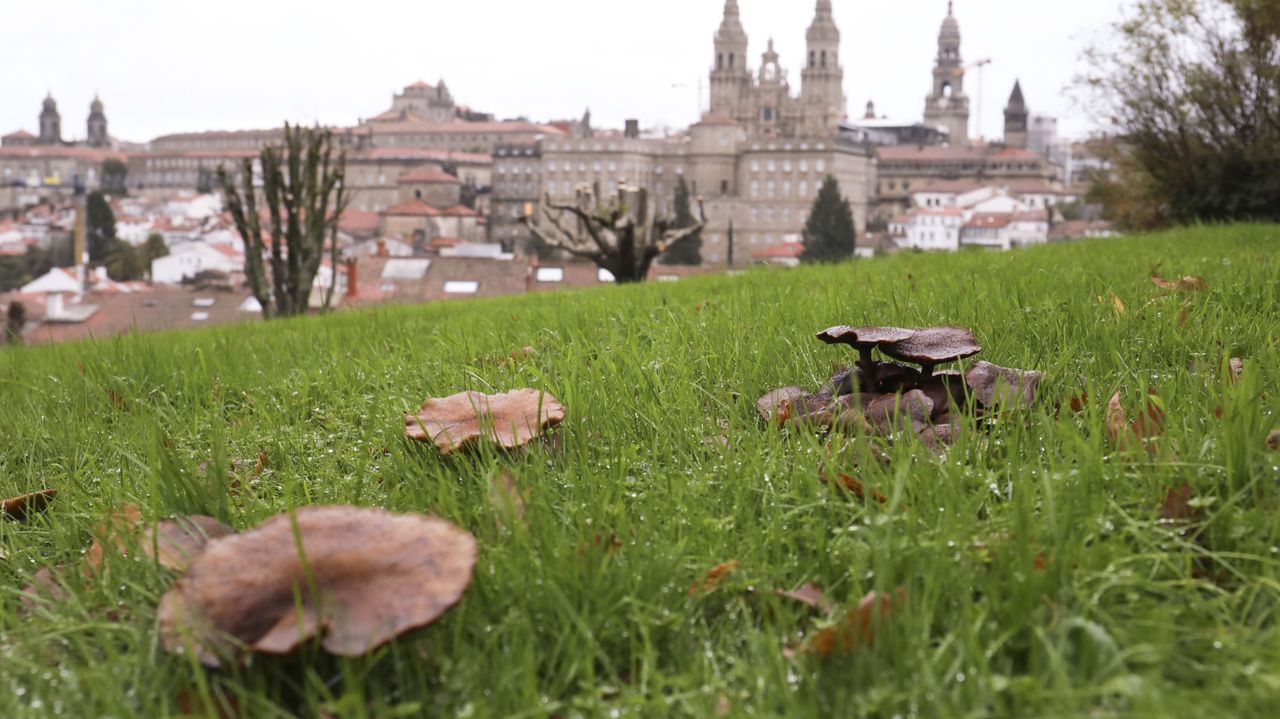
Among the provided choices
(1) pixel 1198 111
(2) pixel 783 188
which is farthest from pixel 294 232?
(2) pixel 783 188

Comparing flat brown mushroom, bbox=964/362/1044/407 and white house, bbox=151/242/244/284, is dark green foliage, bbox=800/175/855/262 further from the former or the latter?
flat brown mushroom, bbox=964/362/1044/407

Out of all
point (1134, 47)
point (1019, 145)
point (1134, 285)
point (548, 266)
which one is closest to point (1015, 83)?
point (1019, 145)

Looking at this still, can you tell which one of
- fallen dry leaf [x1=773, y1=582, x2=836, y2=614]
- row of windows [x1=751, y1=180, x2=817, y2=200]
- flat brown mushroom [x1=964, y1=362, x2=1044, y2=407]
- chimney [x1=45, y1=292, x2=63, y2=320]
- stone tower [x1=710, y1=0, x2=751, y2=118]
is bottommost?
chimney [x1=45, y1=292, x2=63, y2=320]

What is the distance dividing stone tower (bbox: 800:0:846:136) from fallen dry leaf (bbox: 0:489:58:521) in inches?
4780

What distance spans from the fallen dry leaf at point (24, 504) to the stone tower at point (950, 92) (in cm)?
13906

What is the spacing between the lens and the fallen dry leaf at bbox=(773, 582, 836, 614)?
1.16 meters

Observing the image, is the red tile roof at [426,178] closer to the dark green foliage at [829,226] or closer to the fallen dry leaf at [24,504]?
the dark green foliage at [829,226]

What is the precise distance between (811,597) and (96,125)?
159m

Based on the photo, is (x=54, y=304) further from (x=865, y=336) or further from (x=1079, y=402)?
(x=1079, y=402)

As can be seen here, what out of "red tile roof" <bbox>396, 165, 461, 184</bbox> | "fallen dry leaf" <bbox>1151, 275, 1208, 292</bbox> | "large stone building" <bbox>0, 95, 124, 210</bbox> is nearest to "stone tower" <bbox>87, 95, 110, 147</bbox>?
"large stone building" <bbox>0, 95, 124, 210</bbox>

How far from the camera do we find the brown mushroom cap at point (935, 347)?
168 centimetres

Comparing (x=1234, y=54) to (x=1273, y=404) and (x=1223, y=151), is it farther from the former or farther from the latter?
(x=1273, y=404)

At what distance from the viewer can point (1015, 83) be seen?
12119 centimetres

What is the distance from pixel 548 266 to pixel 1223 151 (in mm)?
37757
